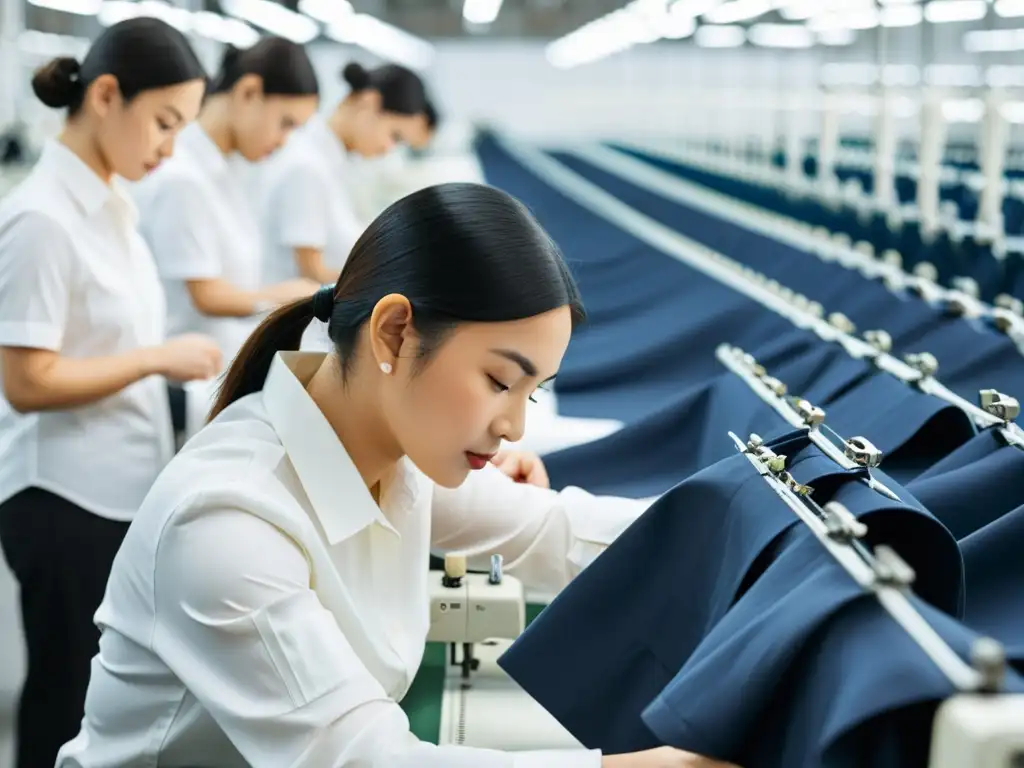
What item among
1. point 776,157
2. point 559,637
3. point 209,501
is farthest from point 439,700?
point 776,157

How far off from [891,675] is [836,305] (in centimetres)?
202

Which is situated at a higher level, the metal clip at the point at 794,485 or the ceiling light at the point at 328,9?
the ceiling light at the point at 328,9

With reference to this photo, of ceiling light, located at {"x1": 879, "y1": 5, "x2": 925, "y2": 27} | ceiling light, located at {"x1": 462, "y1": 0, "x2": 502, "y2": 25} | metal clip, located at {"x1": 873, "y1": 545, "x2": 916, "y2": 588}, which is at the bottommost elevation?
metal clip, located at {"x1": 873, "y1": 545, "x2": 916, "y2": 588}

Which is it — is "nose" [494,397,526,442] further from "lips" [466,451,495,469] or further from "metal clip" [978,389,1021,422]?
"metal clip" [978,389,1021,422]

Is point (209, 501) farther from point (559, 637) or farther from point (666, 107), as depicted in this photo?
point (666, 107)

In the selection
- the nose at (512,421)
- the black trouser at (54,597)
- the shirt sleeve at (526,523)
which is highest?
the nose at (512,421)

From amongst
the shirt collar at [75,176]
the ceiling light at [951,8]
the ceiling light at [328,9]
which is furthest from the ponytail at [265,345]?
the ceiling light at [328,9]

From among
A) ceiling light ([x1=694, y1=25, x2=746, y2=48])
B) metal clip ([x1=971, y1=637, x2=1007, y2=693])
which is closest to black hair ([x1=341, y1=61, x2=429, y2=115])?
metal clip ([x1=971, y1=637, x2=1007, y2=693])

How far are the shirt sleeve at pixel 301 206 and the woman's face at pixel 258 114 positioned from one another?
22.7 inches

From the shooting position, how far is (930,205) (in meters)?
4.19

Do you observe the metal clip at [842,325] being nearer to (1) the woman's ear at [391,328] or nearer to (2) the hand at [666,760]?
(1) the woman's ear at [391,328]

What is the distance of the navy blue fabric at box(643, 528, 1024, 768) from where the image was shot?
0.94 m

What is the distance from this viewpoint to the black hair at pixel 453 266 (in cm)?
134

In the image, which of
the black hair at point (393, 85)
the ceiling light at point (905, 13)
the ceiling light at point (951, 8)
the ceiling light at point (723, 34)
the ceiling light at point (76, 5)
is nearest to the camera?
the black hair at point (393, 85)
